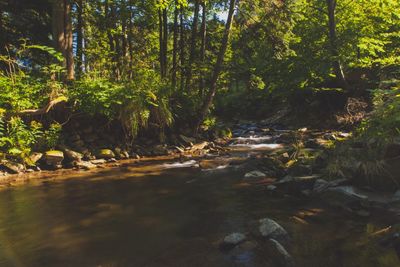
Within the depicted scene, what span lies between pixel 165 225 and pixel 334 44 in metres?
14.0

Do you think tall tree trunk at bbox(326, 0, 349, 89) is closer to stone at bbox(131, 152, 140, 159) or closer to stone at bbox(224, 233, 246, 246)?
stone at bbox(131, 152, 140, 159)

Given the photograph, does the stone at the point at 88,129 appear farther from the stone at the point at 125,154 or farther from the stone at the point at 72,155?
the stone at the point at 72,155

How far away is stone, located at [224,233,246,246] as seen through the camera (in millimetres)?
5621

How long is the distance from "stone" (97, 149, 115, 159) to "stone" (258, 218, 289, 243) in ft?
29.4

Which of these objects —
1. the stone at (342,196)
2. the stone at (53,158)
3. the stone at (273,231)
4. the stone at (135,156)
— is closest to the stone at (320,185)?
the stone at (342,196)

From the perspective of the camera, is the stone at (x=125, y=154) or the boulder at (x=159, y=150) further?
the boulder at (x=159, y=150)

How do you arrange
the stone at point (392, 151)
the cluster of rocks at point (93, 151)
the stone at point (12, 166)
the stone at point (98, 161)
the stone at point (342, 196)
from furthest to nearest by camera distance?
the stone at point (98, 161), the cluster of rocks at point (93, 151), the stone at point (12, 166), the stone at point (392, 151), the stone at point (342, 196)

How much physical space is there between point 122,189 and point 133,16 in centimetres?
1361

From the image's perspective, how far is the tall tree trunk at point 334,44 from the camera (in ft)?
58.1

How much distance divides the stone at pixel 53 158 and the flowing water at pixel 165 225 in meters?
1.85

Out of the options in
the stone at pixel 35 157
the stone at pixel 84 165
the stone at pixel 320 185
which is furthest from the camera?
the stone at pixel 84 165

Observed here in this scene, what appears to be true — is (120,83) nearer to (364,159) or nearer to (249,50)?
(249,50)

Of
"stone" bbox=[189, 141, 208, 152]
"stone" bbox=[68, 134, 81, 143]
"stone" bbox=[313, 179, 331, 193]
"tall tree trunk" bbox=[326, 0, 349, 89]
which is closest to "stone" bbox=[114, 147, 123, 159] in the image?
"stone" bbox=[68, 134, 81, 143]

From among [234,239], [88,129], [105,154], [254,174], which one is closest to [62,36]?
[88,129]
